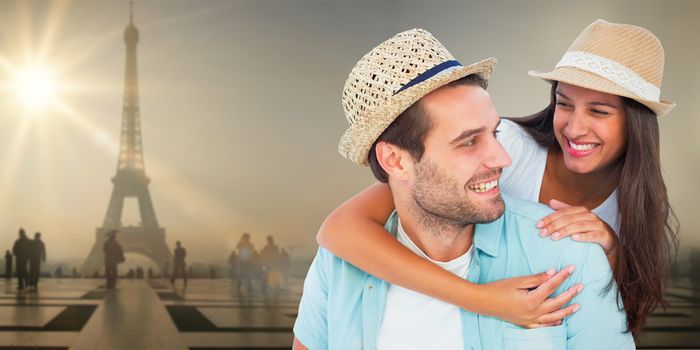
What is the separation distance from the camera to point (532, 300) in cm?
162

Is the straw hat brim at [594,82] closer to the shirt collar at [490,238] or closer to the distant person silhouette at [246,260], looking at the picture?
the shirt collar at [490,238]

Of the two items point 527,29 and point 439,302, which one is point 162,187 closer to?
point 527,29

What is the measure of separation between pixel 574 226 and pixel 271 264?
15.1 metres

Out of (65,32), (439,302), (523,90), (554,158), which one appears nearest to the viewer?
(439,302)

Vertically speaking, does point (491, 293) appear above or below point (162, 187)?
below

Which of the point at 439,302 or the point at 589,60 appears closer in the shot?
the point at 439,302

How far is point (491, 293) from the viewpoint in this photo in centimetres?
165

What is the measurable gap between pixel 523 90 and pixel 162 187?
287 inches

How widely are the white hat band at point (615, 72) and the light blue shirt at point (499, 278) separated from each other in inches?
21.4

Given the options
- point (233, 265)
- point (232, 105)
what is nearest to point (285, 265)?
point (233, 265)

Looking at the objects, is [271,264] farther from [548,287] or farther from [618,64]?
[548,287]

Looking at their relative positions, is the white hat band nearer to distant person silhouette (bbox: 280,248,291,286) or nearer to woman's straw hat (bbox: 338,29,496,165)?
woman's straw hat (bbox: 338,29,496,165)

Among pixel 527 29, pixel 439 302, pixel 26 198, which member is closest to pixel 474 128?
pixel 439 302

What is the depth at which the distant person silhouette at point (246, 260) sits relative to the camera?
1633 centimetres
